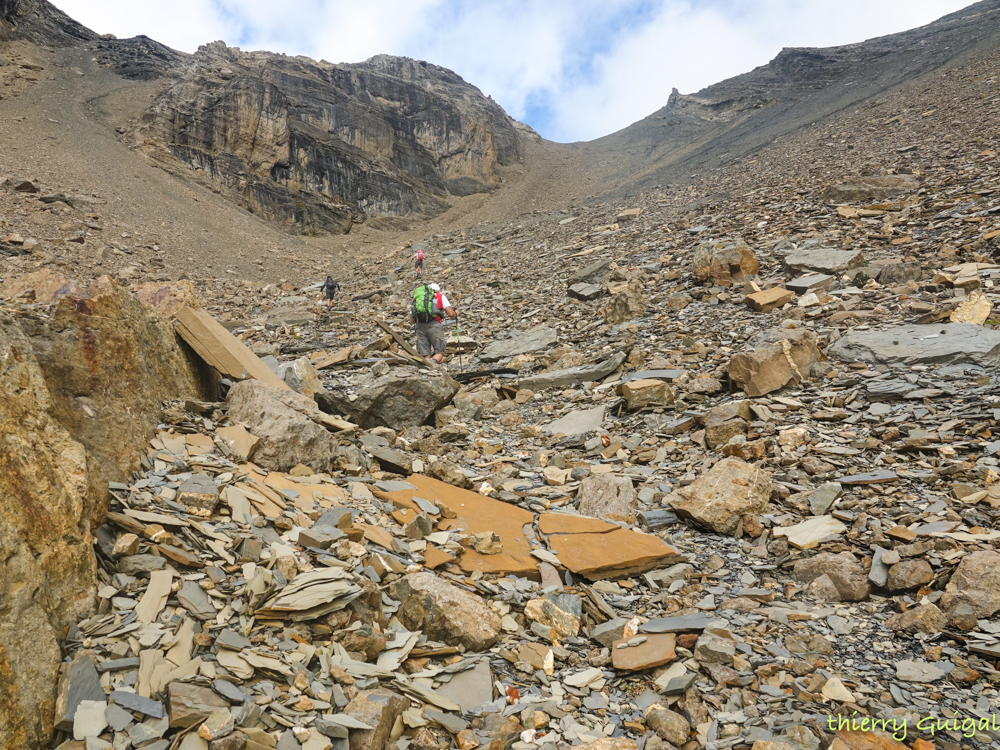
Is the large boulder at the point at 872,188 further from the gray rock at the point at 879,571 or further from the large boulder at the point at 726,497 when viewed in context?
the gray rock at the point at 879,571

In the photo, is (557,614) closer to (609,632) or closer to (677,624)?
(609,632)

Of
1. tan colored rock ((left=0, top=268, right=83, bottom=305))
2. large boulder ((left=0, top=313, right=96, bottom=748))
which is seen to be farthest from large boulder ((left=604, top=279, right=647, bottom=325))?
large boulder ((left=0, top=313, right=96, bottom=748))

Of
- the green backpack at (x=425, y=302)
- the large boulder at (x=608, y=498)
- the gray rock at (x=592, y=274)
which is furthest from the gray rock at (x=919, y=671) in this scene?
the gray rock at (x=592, y=274)

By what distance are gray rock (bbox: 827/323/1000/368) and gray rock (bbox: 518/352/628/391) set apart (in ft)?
9.42

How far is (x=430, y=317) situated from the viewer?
1003 centimetres

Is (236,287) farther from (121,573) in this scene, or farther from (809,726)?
(809,726)

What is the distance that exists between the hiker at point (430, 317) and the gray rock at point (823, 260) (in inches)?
236

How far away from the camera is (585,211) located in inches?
900

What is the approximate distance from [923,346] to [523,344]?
6080 mm

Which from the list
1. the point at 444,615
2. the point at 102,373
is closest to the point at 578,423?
the point at 444,615

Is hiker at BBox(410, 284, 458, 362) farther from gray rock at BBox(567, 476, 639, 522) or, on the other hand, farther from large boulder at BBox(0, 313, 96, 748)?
large boulder at BBox(0, 313, 96, 748)

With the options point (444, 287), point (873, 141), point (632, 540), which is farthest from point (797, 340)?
point (873, 141)

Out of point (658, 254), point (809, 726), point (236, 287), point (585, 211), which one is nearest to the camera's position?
point (809, 726)

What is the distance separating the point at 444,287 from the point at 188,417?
41.9ft
